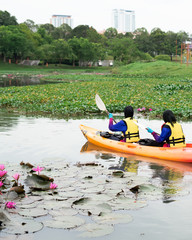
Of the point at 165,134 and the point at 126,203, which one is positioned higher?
the point at 165,134

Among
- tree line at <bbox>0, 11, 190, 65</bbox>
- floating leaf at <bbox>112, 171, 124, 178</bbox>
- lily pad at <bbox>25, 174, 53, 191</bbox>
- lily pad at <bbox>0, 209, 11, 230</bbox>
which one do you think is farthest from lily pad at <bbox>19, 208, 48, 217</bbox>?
tree line at <bbox>0, 11, 190, 65</bbox>

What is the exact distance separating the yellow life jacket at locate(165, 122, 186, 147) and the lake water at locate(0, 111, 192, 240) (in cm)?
41

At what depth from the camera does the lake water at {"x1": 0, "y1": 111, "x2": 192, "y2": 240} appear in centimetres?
411

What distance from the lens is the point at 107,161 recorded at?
7.66m

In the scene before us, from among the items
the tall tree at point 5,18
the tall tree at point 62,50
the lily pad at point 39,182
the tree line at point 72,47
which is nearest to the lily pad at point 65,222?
the lily pad at point 39,182

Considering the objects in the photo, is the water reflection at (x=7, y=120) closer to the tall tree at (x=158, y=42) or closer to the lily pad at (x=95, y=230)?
the lily pad at (x=95, y=230)

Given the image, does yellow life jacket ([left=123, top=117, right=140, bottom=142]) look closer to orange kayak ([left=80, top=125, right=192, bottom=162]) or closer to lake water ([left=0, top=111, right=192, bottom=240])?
orange kayak ([left=80, top=125, right=192, bottom=162])

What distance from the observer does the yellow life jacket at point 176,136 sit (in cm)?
732

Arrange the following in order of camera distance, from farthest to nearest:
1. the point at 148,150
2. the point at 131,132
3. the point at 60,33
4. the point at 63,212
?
the point at 60,33 < the point at 131,132 < the point at 148,150 < the point at 63,212

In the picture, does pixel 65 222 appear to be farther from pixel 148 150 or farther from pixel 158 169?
pixel 148 150

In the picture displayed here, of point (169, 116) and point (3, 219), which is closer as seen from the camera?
point (3, 219)

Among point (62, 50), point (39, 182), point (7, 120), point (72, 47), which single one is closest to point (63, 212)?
point (39, 182)

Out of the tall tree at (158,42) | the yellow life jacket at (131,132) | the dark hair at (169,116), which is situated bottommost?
the yellow life jacket at (131,132)

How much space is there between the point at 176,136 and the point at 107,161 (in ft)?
4.98
